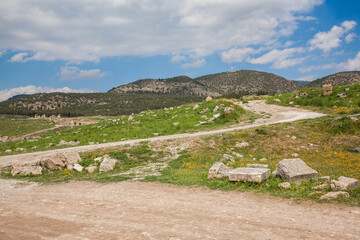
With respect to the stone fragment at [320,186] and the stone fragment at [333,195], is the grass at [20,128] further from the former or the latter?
the stone fragment at [333,195]

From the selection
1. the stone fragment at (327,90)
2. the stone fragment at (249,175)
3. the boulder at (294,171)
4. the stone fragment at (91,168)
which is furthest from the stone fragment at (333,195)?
the stone fragment at (327,90)

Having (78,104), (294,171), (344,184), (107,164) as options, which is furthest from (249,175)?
(78,104)

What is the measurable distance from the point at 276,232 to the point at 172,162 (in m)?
10.1

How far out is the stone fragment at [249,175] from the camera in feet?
31.4

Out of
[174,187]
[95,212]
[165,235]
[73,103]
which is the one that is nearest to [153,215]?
[165,235]

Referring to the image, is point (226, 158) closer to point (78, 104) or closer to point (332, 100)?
point (332, 100)

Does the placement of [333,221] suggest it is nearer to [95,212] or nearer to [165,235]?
[165,235]

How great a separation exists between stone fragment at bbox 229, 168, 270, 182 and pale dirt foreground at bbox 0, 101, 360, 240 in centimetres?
104

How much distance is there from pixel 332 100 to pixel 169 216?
33.7 metres

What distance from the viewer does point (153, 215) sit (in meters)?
7.21

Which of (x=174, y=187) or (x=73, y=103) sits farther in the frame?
(x=73, y=103)

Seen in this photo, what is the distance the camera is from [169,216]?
23.2 feet

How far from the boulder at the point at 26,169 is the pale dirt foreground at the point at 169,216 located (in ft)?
14.6

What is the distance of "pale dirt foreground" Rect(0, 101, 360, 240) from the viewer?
587cm
